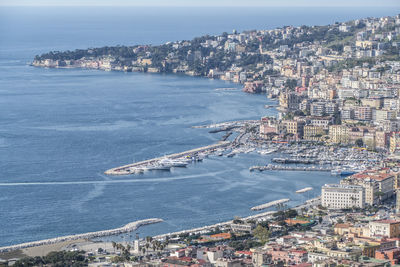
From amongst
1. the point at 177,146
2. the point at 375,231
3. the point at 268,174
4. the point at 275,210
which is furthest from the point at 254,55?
the point at 375,231

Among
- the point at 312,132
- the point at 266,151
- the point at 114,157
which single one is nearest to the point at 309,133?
the point at 312,132

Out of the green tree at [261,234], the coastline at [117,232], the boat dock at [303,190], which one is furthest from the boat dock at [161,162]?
the green tree at [261,234]

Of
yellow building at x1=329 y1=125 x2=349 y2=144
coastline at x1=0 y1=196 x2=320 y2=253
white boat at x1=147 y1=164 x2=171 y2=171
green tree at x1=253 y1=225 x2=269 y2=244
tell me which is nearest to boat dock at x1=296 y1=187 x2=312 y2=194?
coastline at x1=0 y1=196 x2=320 y2=253

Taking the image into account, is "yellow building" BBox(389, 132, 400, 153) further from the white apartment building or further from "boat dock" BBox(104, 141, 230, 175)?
the white apartment building

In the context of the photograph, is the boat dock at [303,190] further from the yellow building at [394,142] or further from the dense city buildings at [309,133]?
the yellow building at [394,142]

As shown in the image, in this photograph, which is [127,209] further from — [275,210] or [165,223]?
[275,210]
